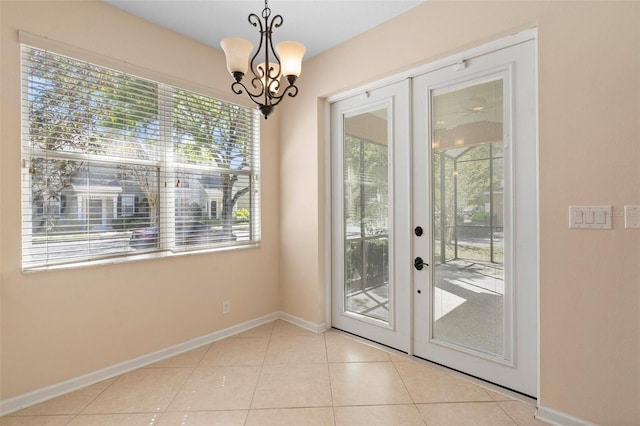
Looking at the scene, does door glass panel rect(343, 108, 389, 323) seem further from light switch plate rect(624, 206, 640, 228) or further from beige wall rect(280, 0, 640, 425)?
light switch plate rect(624, 206, 640, 228)

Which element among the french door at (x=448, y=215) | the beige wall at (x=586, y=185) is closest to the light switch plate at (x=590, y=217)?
the beige wall at (x=586, y=185)

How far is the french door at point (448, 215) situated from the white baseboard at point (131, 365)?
0.78 m

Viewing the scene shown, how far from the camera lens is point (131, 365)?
2.41 meters

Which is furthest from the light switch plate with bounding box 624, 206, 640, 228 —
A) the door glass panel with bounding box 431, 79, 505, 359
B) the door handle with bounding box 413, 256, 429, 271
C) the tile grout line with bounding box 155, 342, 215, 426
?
the tile grout line with bounding box 155, 342, 215, 426

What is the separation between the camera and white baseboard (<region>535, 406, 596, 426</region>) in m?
1.70

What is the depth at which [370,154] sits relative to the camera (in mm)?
2871

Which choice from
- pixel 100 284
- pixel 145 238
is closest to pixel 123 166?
pixel 145 238

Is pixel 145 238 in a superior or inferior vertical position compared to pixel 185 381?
superior

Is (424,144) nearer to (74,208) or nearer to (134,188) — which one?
(134,188)

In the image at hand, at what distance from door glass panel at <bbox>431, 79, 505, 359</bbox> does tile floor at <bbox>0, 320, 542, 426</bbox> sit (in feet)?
1.30

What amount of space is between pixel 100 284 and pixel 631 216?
3396 mm

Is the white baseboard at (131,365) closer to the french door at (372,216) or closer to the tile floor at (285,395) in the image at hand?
the tile floor at (285,395)

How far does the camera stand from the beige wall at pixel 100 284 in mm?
1910

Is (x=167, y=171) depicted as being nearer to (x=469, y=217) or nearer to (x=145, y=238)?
(x=145, y=238)
